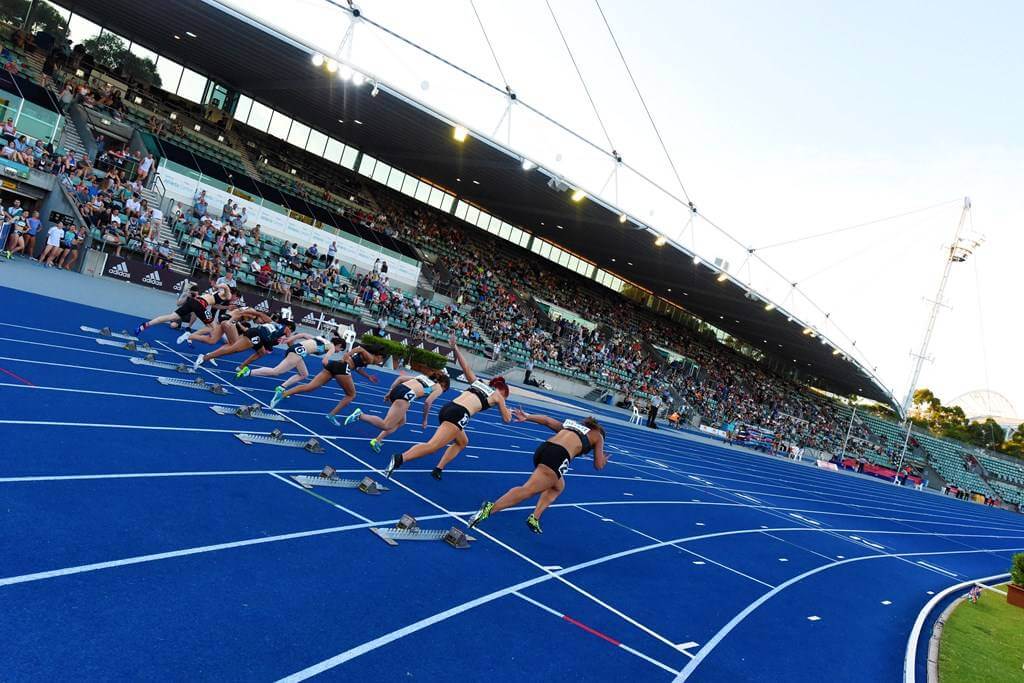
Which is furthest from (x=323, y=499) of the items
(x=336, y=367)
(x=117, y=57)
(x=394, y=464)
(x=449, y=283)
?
(x=117, y=57)

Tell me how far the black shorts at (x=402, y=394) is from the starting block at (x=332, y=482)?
6.21ft

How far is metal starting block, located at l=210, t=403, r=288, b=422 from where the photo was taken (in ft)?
31.1

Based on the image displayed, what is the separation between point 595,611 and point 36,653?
180 inches

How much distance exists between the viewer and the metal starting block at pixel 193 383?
10.3 meters

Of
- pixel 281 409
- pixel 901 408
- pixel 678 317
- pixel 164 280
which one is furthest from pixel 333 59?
pixel 901 408

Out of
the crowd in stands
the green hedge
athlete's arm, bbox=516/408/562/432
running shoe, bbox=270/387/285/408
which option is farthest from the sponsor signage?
athlete's arm, bbox=516/408/562/432

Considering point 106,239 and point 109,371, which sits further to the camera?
point 106,239

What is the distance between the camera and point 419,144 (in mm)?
34000

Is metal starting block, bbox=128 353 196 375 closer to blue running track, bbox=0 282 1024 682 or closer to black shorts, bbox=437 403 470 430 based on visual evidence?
blue running track, bbox=0 282 1024 682

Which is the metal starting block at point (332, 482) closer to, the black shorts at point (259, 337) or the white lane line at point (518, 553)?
the white lane line at point (518, 553)

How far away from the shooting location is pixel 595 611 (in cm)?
629

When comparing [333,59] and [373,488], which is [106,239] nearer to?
[333,59]

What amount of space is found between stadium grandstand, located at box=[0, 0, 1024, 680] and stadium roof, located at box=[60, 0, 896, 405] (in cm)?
31

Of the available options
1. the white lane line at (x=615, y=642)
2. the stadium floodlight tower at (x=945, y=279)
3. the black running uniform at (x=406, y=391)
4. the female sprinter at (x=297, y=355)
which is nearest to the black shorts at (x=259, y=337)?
the female sprinter at (x=297, y=355)
